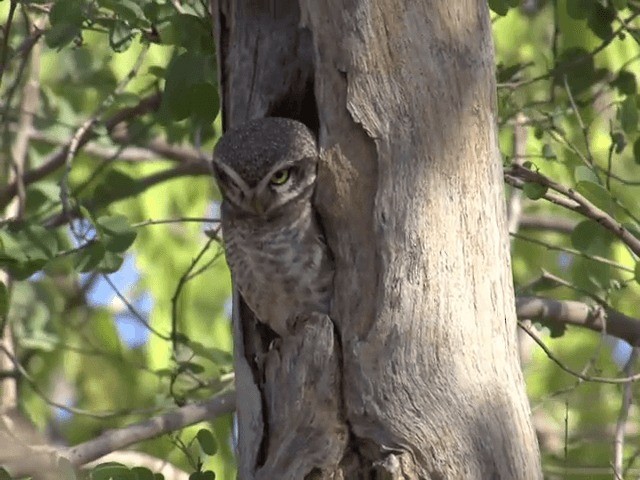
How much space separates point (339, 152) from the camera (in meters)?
2.59

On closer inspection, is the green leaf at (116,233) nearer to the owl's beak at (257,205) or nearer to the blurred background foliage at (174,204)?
the blurred background foliage at (174,204)

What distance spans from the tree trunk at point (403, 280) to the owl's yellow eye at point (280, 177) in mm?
105

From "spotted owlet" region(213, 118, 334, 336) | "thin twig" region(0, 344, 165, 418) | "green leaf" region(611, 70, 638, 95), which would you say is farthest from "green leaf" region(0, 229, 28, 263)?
"green leaf" region(611, 70, 638, 95)

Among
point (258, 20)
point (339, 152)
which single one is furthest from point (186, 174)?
point (339, 152)

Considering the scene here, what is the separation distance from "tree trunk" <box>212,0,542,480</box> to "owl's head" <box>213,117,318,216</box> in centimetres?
6

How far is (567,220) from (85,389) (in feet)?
6.99

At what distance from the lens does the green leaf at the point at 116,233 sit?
3.15 metres

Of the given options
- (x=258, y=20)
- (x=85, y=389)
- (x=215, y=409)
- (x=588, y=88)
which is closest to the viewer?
(x=258, y=20)

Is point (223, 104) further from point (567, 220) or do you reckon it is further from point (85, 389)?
point (85, 389)

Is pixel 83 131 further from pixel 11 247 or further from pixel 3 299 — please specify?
pixel 3 299

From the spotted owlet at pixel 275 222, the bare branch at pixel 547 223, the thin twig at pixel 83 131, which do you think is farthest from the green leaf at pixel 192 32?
the bare branch at pixel 547 223

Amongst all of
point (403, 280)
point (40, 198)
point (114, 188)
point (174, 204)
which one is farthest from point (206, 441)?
point (174, 204)

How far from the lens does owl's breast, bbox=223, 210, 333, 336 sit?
2.63 meters

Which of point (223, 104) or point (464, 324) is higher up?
point (223, 104)
